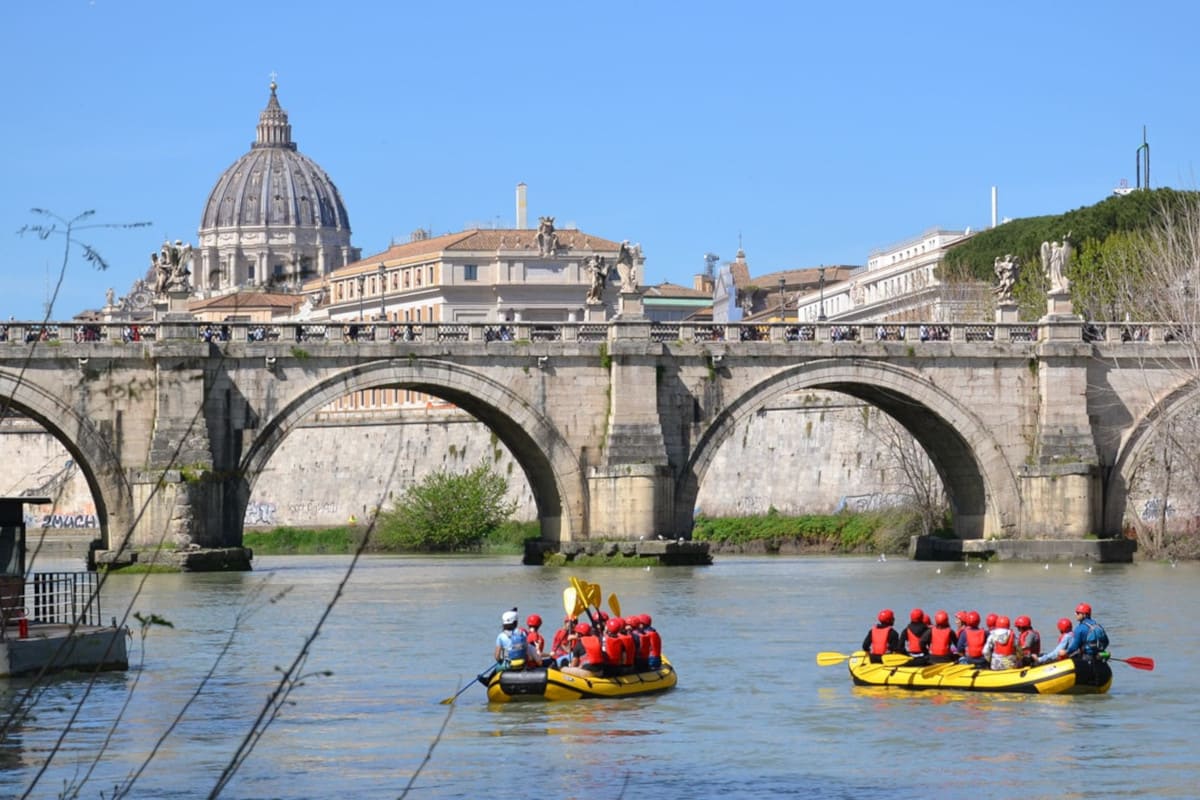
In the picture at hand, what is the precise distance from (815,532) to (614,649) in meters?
47.7

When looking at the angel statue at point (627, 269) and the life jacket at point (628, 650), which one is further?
the angel statue at point (627, 269)

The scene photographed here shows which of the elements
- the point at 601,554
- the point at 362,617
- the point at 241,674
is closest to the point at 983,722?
the point at 241,674

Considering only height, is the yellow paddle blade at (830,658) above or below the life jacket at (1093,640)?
below

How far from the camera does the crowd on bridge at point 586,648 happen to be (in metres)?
29.7

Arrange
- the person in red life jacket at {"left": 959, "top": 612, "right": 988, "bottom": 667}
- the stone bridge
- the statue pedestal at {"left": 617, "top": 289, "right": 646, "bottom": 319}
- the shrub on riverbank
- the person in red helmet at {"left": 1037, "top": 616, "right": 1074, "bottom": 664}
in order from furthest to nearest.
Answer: the shrub on riverbank
the statue pedestal at {"left": 617, "top": 289, "right": 646, "bottom": 319}
the stone bridge
the person in red life jacket at {"left": 959, "top": 612, "right": 988, "bottom": 667}
the person in red helmet at {"left": 1037, "top": 616, "right": 1074, "bottom": 664}

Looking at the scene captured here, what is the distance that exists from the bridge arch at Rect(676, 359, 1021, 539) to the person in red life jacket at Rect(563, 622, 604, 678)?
97.7 ft

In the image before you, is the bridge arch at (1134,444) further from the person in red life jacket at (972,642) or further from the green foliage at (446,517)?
the person in red life jacket at (972,642)

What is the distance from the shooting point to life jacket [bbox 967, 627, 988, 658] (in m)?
31.3

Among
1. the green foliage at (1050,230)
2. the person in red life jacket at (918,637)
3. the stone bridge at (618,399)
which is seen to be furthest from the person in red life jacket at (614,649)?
the green foliage at (1050,230)

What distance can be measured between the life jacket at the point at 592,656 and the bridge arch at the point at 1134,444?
34926 millimetres

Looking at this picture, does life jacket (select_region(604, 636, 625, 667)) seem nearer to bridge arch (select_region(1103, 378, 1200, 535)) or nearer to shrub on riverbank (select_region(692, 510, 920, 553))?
bridge arch (select_region(1103, 378, 1200, 535))

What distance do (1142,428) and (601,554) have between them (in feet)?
53.0

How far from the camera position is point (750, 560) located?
69625mm

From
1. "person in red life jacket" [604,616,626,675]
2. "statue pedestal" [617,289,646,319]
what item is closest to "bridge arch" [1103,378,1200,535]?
"statue pedestal" [617,289,646,319]
